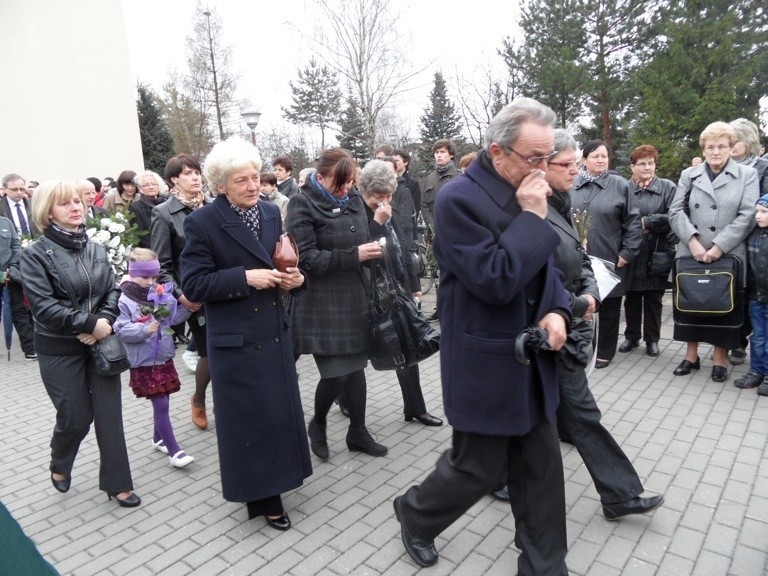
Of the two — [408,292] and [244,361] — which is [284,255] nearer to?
[244,361]

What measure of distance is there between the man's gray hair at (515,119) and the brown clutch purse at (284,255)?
1333mm

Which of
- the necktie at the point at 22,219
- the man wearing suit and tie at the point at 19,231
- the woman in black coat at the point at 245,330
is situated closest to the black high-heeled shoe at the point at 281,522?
the woman in black coat at the point at 245,330

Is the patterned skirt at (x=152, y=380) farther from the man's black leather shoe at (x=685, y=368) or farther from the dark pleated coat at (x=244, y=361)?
the man's black leather shoe at (x=685, y=368)

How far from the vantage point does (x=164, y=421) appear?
4.14 m

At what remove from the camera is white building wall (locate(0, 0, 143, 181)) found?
15.8 metres

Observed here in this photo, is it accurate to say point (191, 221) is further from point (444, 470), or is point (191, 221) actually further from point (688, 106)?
point (688, 106)

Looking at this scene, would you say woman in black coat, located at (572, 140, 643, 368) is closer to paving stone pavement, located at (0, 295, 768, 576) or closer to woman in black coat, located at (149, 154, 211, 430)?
paving stone pavement, located at (0, 295, 768, 576)

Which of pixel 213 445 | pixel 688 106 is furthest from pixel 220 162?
pixel 688 106

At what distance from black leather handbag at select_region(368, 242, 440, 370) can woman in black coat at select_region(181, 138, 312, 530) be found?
757 mm

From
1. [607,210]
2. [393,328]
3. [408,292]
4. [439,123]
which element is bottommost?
[393,328]

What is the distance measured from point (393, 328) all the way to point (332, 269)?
21.8 inches

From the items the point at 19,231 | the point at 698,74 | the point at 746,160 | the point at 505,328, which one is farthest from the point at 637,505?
the point at 698,74

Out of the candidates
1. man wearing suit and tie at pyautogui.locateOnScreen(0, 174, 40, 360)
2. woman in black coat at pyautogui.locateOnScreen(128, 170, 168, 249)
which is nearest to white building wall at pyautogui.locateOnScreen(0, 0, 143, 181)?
man wearing suit and tie at pyautogui.locateOnScreen(0, 174, 40, 360)

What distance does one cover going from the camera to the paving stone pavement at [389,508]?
9.80 ft
